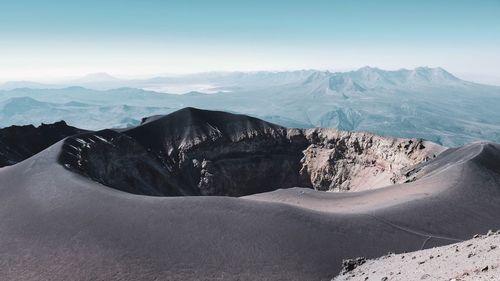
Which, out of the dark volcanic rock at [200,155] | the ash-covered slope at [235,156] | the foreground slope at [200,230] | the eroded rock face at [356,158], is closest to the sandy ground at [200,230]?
the foreground slope at [200,230]

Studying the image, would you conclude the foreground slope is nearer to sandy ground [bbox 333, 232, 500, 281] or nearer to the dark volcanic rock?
sandy ground [bbox 333, 232, 500, 281]

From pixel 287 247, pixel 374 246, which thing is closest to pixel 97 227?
pixel 287 247

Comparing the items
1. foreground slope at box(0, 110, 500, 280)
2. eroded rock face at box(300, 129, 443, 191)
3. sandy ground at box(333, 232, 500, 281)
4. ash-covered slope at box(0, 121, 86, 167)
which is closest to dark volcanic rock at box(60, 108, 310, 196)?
eroded rock face at box(300, 129, 443, 191)

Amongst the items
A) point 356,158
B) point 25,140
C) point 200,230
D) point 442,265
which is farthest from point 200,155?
point 442,265

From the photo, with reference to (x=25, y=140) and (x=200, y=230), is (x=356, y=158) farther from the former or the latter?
(x=25, y=140)

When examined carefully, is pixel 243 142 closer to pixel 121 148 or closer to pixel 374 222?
pixel 121 148

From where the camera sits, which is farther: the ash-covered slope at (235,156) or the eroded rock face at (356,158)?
the eroded rock face at (356,158)

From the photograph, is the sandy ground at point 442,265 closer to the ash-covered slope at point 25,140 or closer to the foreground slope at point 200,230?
the foreground slope at point 200,230
